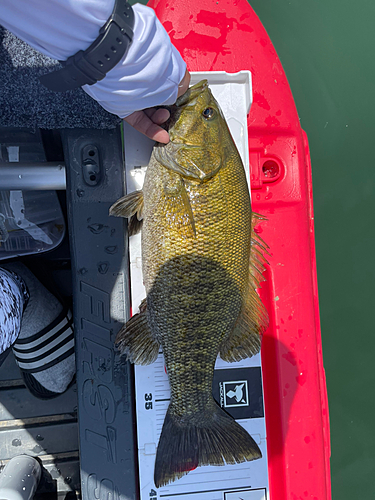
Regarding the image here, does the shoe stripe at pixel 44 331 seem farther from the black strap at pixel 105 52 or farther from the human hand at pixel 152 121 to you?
the black strap at pixel 105 52

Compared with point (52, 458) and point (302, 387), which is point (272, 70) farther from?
point (52, 458)

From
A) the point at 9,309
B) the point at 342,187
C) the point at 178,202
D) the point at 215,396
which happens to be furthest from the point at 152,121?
the point at 342,187

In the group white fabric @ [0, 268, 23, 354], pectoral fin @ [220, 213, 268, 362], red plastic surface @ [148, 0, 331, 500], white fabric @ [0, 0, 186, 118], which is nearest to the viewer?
white fabric @ [0, 0, 186, 118]

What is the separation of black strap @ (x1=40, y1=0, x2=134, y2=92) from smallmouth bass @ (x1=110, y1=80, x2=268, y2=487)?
475 mm

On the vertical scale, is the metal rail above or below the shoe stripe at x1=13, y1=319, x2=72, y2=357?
above

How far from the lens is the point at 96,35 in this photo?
945 millimetres

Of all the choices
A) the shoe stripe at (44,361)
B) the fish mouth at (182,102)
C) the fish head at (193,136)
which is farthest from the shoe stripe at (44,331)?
the fish mouth at (182,102)

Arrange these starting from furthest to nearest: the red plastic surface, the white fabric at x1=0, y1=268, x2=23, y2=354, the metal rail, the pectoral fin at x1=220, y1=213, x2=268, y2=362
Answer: the red plastic surface
the pectoral fin at x1=220, y1=213, x2=268, y2=362
the metal rail
the white fabric at x1=0, y1=268, x2=23, y2=354

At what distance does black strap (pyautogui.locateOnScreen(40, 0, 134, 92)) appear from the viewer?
941 millimetres

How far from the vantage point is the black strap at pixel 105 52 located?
3.09 ft

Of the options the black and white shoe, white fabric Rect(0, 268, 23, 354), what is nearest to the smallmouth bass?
white fabric Rect(0, 268, 23, 354)

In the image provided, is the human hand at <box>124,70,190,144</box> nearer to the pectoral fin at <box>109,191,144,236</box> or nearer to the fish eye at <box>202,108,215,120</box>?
the fish eye at <box>202,108,215,120</box>

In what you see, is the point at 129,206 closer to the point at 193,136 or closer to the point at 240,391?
the point at 193,136

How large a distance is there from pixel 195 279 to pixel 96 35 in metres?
0.83
